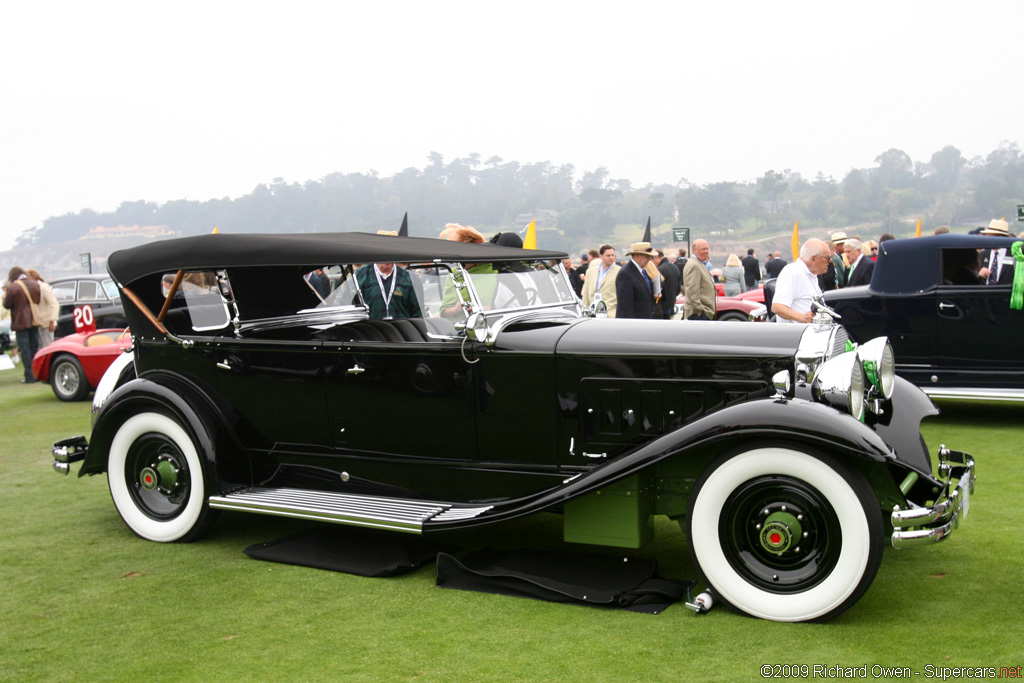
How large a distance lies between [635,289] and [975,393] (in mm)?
3286

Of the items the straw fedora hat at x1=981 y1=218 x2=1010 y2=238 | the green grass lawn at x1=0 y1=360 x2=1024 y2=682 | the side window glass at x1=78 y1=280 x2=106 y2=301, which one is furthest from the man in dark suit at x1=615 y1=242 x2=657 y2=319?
the side window glass at x1=78 y1=280 x2=106 y2=301

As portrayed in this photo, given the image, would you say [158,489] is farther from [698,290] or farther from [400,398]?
[698,290]

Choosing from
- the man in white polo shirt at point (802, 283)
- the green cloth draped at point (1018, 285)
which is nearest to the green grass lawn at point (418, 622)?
the man in white polo shirt at point (802, 283)

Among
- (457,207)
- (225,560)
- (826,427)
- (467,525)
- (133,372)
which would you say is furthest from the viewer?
(457,207)

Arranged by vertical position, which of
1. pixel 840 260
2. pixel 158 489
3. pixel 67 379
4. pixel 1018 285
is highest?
pixel 840 260

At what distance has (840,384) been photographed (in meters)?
3.74

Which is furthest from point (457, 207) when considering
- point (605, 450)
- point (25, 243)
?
point (25, 243)

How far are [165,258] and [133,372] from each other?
1153mm

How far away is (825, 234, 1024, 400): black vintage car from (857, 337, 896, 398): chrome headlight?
12.2ft

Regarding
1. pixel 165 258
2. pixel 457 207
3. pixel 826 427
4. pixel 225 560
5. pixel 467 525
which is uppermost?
pixel 457 207

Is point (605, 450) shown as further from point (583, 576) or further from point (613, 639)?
point (613, 639)

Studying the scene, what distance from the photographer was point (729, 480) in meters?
3.57

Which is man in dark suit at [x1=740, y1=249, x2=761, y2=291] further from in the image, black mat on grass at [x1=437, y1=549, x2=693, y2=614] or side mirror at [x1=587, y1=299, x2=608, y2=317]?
black mat on grass at [x1=437, y1=549, x2=693, y2=614]

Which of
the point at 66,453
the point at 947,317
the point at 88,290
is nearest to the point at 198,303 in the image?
the point at 66,453
